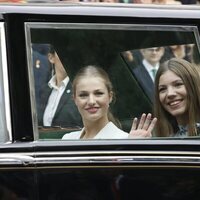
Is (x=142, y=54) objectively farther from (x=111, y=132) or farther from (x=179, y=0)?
(x=179, y=0)

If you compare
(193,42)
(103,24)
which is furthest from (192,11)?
(103,24)

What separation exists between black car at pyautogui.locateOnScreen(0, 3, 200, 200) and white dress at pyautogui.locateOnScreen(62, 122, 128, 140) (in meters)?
0.04

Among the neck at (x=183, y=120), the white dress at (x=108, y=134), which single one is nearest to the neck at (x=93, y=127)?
the white dress at (x=108, y=134)

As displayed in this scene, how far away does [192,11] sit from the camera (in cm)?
329

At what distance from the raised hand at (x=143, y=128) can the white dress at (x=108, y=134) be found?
46 millimetres

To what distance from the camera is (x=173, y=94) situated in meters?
3.48

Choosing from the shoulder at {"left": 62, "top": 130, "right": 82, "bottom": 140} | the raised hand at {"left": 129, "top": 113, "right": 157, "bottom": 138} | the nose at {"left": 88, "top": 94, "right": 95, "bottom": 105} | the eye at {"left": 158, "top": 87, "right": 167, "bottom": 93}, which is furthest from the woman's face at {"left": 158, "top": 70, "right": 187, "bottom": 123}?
the shoulder at {"left": 62, "top": 130, "right": 82, "bottom": 140}

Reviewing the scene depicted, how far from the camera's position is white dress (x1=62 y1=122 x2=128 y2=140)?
3.16m

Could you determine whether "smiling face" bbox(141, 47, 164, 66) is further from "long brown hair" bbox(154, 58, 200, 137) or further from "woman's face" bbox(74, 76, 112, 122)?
"woman's face" bbox(74, 76, 112, 122)

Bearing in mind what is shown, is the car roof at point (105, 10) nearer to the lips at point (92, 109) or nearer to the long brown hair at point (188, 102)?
the long brown hair at point (188, 102)

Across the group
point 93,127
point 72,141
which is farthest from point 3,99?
point 93,127

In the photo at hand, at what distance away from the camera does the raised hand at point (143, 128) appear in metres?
3.25

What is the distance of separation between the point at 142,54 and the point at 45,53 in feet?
2.43

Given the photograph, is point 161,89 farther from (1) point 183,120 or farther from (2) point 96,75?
(2) point 96,75
